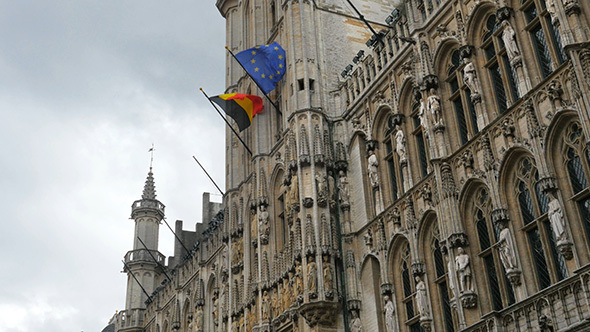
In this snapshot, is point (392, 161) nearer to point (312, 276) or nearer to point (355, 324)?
point (312, 276)

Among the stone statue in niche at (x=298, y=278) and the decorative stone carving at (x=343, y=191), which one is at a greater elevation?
the decorative stone carving at (x=343, y=191)

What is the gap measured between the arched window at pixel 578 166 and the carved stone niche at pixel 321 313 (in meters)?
10.4

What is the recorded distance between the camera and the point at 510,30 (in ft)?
66.1

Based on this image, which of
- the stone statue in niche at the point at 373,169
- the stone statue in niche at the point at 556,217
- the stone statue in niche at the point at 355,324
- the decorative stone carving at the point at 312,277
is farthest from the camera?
the stone statue in niche at the point at 373,169

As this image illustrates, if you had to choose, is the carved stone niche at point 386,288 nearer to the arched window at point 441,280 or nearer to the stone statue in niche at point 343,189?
the arched window at point 441,280

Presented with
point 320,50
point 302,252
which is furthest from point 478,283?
point 320,50

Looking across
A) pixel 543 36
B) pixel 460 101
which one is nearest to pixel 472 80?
pixel 460 101

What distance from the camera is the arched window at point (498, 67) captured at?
2022 cm

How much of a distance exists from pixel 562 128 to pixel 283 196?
50.0 ft

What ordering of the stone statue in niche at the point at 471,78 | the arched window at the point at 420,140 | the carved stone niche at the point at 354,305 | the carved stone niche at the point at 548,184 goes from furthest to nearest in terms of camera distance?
the carved stone niche at the point at 354,305, the arched window at the point at 420,140, the stone statue in niche at the point at 471,78, the carved stone niche at the point at 548,184

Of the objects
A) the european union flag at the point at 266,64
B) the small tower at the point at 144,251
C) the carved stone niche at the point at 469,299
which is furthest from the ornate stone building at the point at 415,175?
the small tower at the point at 144,251

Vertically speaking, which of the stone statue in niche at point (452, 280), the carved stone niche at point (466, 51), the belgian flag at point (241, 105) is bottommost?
the stone statue in niche at point (452, 280)

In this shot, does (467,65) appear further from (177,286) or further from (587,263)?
(177,286)

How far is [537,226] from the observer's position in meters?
18.3
